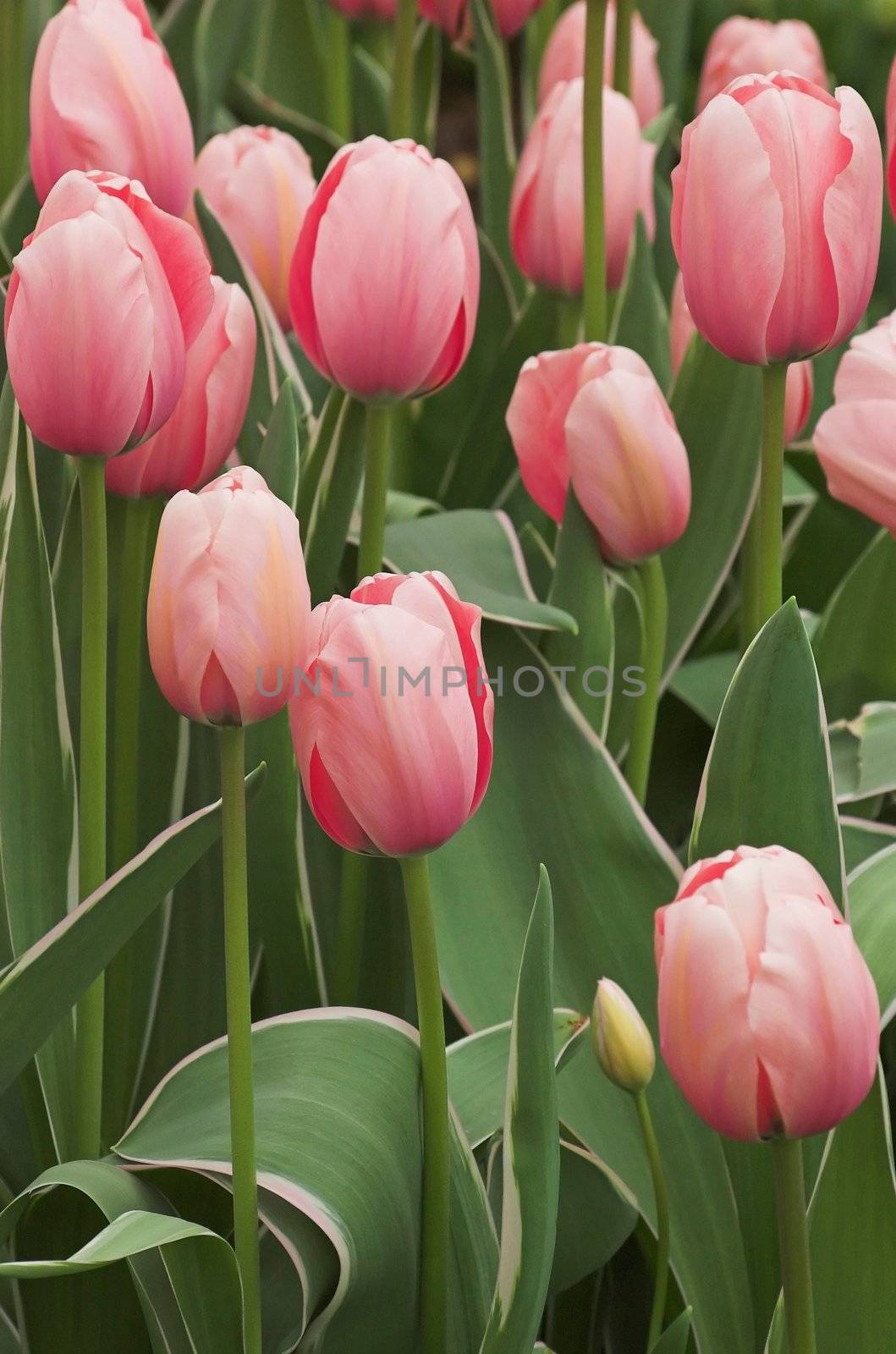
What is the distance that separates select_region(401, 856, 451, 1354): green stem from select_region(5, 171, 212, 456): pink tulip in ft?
0.49

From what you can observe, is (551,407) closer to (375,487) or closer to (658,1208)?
(375,487)

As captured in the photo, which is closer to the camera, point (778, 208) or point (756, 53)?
point (778, 208)

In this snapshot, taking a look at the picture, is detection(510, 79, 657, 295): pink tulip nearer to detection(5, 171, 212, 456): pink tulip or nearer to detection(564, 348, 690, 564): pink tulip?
detection(564, 348, 690, 564): pink tulip

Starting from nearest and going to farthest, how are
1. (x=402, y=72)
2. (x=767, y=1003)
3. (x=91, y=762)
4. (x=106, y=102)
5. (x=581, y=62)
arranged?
(x=767, y=1003)
(x=91, y=762)
(x=106, y=102)
(x=402, y=72)
(x=581, y=62)

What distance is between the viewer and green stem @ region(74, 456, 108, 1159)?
1.42ft

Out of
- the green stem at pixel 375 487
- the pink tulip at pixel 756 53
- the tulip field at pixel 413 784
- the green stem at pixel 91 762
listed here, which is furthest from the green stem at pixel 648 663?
the pink tulip at pixel 756 53

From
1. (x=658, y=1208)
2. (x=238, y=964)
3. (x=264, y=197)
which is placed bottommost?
(x=658, y=1208)

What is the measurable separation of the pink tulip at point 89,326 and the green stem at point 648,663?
8.4 inches

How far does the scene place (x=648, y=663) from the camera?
583 mm

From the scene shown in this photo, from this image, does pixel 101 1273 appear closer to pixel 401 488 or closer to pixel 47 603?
pixel 47 603

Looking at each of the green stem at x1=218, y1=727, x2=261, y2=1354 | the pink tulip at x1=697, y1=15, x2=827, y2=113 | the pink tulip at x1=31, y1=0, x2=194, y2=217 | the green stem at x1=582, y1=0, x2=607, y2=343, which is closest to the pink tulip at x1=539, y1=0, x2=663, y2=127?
the pink tulip at x1=697, y1=15, x2=827, y2=113

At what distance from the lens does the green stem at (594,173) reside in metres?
0.62

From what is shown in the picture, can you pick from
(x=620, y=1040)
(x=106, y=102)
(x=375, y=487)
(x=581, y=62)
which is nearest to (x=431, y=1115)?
(x=620, y=1040)

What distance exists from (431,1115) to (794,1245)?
0.34 ft
